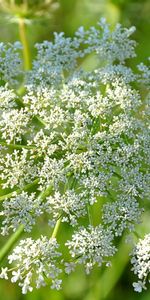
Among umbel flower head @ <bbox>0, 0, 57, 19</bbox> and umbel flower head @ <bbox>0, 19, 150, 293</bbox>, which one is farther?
umbel flower head @ <bbox>0, 0, 57, 19</bbox>

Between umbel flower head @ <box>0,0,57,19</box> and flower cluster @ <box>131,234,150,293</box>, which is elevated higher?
umbel flower head @ <box>0,0,57,19</box>

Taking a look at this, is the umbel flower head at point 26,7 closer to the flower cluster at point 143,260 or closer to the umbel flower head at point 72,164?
the umbel flower head at point 72,164

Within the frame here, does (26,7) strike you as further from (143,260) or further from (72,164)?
(143,260)

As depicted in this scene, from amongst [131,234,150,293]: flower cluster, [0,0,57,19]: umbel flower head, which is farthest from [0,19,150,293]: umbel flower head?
[0,0,57,19]: umbel flower head

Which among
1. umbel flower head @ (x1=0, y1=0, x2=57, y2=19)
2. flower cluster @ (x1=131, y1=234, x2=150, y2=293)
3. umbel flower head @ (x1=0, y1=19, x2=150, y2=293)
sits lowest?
flower cluster @ (x1=131, y1=234, x2=150, y2=293)

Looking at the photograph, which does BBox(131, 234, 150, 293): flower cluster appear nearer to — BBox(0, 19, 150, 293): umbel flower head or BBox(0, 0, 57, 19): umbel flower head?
BBox(0, 19, 150, 293): umbel flower head

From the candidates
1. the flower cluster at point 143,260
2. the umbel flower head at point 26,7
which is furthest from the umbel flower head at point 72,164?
the umbel flower head at point 26,7

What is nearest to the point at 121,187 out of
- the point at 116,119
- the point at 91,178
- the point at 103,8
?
the point at 91,178

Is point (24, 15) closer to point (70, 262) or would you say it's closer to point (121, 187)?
point (121, 187)
